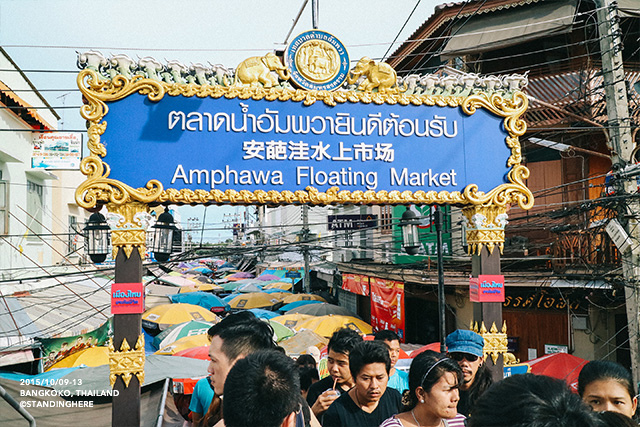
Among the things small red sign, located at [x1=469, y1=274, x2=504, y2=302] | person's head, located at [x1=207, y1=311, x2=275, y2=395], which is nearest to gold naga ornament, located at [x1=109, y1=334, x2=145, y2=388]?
person's head, located at [x1=207, y1=311, x2=275, y2=395]

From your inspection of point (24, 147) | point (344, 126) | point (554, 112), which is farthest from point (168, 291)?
point (344, 126)

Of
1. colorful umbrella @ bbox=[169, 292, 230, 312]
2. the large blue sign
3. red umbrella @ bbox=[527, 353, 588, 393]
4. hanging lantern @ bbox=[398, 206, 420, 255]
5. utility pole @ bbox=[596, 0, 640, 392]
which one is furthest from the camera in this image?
colorful umbrella @ bbox=[169, 292, 230, 312]

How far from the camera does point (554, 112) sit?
12.9m

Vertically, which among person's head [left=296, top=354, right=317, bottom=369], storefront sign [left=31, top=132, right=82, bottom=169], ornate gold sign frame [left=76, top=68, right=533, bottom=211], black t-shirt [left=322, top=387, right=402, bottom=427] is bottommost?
person's head [left=296, top=354, right=317, bottom=369]

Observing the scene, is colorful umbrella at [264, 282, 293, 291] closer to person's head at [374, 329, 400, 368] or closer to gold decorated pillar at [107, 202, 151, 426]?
person's head at [374, 329, 400, 368]

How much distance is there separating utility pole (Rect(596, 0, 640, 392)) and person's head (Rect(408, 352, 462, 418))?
6.05m

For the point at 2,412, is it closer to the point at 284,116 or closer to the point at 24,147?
the point at 284,116

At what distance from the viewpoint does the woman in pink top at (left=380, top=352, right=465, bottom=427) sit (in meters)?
3.30

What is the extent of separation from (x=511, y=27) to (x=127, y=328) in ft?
39.1

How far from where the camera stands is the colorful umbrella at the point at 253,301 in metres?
22.5

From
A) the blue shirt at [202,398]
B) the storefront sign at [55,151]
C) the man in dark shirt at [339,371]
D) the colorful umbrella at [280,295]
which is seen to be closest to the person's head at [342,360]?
the man in dark shirt at [339,371]

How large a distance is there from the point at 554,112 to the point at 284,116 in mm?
9825

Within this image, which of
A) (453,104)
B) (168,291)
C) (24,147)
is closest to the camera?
(453,104)

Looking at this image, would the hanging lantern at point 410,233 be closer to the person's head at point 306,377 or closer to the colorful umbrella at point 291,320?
the person's head at point 306,377
